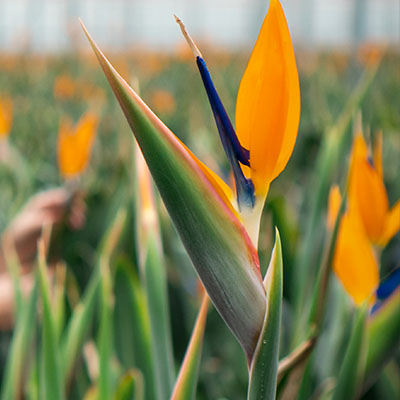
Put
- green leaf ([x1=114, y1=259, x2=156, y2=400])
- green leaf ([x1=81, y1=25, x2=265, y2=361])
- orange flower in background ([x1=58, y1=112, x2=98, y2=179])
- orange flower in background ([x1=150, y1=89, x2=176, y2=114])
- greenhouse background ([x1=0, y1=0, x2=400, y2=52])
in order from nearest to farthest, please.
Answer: green leaf ([x1=81, y1=25, x2=265, y2=361]), green leaf ([x1=114, y1=259, x2=156, y2=400]), orange flower in background ([x1=58, y1=112, x2=98, y2=179]), orange flower in background ([x1=150, y1=89, x2=176, y2=114]), greenhouse background ([x1=0, y1=0, x2=400, y2=52])

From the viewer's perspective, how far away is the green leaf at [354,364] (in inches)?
14.0

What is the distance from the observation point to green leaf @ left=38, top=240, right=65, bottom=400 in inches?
15.6

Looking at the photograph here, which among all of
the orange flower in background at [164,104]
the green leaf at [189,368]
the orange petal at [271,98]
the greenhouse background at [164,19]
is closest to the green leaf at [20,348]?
the green leaf at [189,368]

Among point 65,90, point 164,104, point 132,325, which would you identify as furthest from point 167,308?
point 65,90

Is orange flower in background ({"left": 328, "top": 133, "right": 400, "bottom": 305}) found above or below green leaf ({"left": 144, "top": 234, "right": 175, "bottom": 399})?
above

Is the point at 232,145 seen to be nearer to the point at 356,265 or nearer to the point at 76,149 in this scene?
the point at 356,265

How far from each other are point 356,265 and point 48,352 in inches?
8.6

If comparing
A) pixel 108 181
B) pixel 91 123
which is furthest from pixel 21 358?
pixel 108 181

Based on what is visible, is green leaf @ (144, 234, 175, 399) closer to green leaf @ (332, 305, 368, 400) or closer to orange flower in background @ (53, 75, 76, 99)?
green leaf @ (332, 305, 368, 400)

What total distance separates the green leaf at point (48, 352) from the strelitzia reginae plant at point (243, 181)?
17 centimetres

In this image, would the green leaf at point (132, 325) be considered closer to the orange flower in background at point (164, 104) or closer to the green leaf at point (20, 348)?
the green leaf at point (20, 348)

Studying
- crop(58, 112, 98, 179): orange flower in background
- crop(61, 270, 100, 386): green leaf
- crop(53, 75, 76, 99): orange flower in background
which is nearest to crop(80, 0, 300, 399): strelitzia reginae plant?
crop(61, 270, 100, 386): green leaf

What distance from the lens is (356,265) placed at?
1.34 ft

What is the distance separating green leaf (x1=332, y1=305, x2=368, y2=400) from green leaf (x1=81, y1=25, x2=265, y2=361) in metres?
0.11
